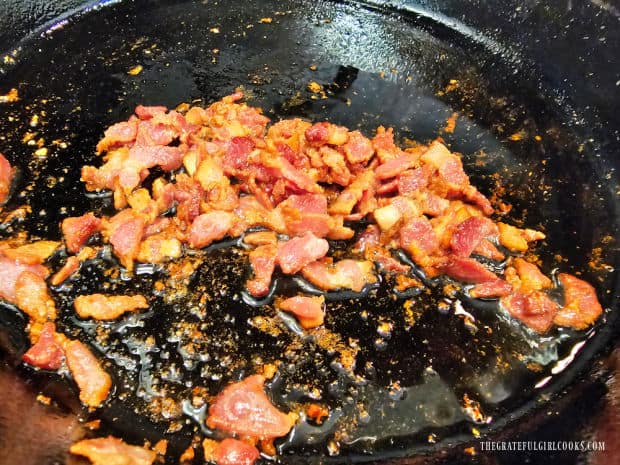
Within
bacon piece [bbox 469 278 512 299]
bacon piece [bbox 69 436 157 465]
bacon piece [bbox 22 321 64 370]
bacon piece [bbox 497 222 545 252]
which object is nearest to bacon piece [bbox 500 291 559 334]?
bacon piece [bbox 469 278 512 299]

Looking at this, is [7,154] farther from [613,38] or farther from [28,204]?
[613,38]

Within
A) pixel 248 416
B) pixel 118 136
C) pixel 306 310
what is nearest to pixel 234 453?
pixel 248 416

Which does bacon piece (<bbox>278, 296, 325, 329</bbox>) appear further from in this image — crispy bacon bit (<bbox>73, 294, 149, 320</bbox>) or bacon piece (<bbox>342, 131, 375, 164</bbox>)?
bacon piece (<bbox>342, 131, 375, 164</bbox>)

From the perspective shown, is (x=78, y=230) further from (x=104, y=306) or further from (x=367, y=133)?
(x=367, y=133)

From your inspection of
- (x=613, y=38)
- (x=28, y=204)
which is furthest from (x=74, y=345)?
(x=613, y=38)

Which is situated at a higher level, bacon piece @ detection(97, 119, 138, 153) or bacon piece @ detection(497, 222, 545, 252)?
bacon piece @ detection(497, 222, 545, 252)

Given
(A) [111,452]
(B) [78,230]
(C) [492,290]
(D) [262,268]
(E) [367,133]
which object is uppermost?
(E) [367,133]

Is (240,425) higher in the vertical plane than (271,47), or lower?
lower
